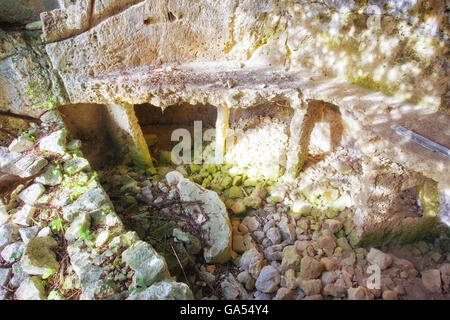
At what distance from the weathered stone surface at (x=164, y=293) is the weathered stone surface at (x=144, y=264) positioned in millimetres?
116

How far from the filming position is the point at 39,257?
→ 2.54 metres

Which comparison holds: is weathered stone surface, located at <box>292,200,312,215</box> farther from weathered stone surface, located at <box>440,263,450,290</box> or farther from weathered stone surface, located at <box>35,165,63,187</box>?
weathered stone surface, located at <box>35,165,63,187</box>

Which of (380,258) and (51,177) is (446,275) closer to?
(380,258)

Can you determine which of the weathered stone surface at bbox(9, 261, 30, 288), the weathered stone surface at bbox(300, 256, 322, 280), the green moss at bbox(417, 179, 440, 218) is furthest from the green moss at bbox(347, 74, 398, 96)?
the weathered stone surface at bbox(9, 261, 30, 288)

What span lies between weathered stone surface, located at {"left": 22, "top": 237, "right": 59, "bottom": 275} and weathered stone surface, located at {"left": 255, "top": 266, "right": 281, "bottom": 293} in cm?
227

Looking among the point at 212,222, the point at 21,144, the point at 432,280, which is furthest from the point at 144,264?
the point at 432,280

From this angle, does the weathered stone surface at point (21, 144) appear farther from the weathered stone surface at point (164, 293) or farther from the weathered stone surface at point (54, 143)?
the weathered stone surface at point (164, 293)

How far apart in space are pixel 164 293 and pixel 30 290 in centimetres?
126

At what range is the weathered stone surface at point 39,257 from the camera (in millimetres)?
2465

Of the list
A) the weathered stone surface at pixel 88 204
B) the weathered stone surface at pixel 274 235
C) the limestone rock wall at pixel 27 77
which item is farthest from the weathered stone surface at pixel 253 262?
the limestone rock wall at pixel 27 77

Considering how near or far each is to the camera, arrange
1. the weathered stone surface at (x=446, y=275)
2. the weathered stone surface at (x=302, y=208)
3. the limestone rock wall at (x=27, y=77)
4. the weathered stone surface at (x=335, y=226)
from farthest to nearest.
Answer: the weathered stone surface at (x=302, y=208) < the weathered stone surface at (x=335, y=226) < the limestone rock wall at (x=27, y=77) < the weathered stone surface at (x=446, y=275)

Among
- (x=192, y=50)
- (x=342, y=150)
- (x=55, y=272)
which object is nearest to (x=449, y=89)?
(x=342, y=150)

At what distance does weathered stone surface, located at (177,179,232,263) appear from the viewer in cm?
355

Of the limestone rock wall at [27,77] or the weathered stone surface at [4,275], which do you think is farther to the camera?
the limestone rock wall at [27,77]
